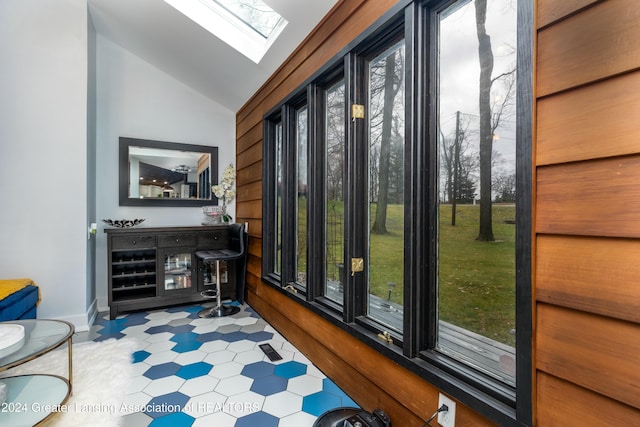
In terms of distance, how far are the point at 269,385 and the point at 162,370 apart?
2.61 ft

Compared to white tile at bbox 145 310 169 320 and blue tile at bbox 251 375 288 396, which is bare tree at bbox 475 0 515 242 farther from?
white tile at bbox 145 310 169 320

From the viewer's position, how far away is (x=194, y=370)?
2.19 meters

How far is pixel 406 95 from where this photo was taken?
1.44 m

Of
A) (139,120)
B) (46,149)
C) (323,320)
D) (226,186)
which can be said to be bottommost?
(323,320)

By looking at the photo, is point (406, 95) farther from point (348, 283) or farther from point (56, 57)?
point (56, 57)

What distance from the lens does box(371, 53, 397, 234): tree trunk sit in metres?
1.73

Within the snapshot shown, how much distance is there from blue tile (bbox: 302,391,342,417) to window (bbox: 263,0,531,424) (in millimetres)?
448

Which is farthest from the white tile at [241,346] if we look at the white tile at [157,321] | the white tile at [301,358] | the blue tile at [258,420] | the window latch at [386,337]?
the window latch at [386,337]

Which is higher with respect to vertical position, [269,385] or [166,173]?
[166,173]

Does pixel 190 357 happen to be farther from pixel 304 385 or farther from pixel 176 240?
pixel 176 240

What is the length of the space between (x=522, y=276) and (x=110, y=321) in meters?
3.66

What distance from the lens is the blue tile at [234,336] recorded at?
272cm

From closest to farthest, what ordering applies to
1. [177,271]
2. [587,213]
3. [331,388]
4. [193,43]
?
[587,213], [331,388], [193,43], [177,271]

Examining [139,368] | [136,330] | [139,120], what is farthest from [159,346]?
[139,120]
